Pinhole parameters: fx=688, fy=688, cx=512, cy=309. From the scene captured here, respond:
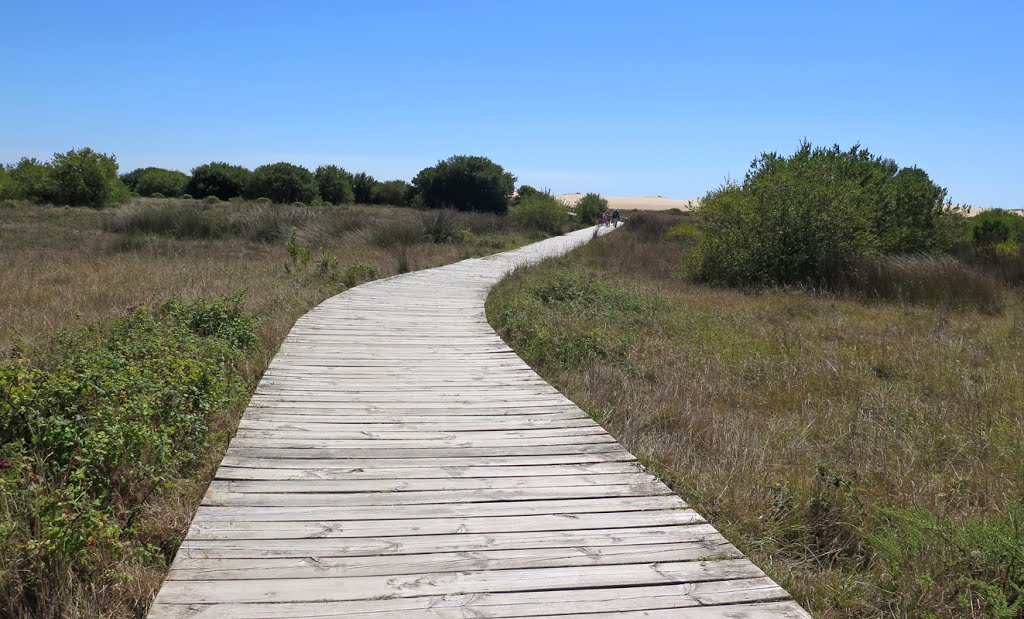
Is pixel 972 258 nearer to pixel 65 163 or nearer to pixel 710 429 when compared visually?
pixel 710 429

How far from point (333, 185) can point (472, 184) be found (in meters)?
12.5

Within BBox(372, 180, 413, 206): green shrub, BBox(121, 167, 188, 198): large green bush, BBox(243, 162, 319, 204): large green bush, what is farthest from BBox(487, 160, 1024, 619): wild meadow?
BBox(121, 167, 188, 198): large green bush

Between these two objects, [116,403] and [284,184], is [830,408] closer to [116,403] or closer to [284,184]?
[116,403]

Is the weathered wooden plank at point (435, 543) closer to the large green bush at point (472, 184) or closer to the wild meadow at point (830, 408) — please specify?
the wild meadow at point (830, 408)

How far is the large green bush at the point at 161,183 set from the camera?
54781mm

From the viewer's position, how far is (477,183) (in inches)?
1837

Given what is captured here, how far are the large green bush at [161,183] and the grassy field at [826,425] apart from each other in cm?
5172

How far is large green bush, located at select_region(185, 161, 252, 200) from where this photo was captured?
5191cm

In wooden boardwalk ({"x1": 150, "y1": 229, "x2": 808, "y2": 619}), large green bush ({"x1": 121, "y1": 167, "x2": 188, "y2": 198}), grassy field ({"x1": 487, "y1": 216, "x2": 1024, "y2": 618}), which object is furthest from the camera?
large green bush ({"x1": 121, "y1": 167, "x2": 188, "y2": 198})

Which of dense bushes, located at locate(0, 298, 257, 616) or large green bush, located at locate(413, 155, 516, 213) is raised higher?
large green bush, located at locate(413, 155, 516, 213)

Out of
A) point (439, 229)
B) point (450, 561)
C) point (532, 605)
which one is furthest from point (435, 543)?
point (439, 229)

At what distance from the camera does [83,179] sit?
3562 cm

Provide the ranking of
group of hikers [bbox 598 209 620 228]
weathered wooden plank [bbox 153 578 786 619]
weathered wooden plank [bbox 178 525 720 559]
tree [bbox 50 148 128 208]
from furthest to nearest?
group of hikers [bbox 598 209 620 228] < tree [bbox 50 148 128 208] < weathered wooden plank [bbox 178 525 720 559] < weathered wooden plank [bbox 153 578 786 619]

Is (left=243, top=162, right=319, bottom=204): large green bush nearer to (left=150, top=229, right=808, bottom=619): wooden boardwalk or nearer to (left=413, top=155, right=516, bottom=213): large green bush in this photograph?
(left=413, top=155, right=516, bottom=213): large green bush
